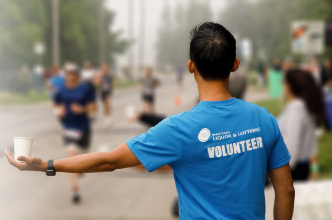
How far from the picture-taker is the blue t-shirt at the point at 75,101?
26.7 ft

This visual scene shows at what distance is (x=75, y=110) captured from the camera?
807 centimetres

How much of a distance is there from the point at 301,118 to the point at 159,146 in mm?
2890

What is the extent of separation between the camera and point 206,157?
199cm

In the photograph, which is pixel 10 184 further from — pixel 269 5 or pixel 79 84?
pixel 269 5

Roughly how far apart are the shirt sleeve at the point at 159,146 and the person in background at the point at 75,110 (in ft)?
20.0

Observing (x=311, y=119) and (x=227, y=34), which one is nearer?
(x=227, y=34)

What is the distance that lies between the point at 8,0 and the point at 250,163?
1410 inches

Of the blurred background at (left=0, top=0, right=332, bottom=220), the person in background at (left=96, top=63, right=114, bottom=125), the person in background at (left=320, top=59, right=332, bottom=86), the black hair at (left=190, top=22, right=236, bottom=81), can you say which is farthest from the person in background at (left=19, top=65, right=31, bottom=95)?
the black hair at (left=190, top=22, right=236, bottom=81)

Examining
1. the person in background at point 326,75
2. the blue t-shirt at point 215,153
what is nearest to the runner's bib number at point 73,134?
the blue t-shirt at point 215,153

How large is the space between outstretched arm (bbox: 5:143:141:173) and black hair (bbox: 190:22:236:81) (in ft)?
1.49

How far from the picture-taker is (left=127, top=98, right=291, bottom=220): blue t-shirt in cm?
198

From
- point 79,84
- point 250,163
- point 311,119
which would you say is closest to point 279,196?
point 250,163

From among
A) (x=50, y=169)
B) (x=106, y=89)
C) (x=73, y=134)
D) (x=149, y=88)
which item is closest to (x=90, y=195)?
(x=73, y=134)

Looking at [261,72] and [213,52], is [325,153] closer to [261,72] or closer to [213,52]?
[213,52]
